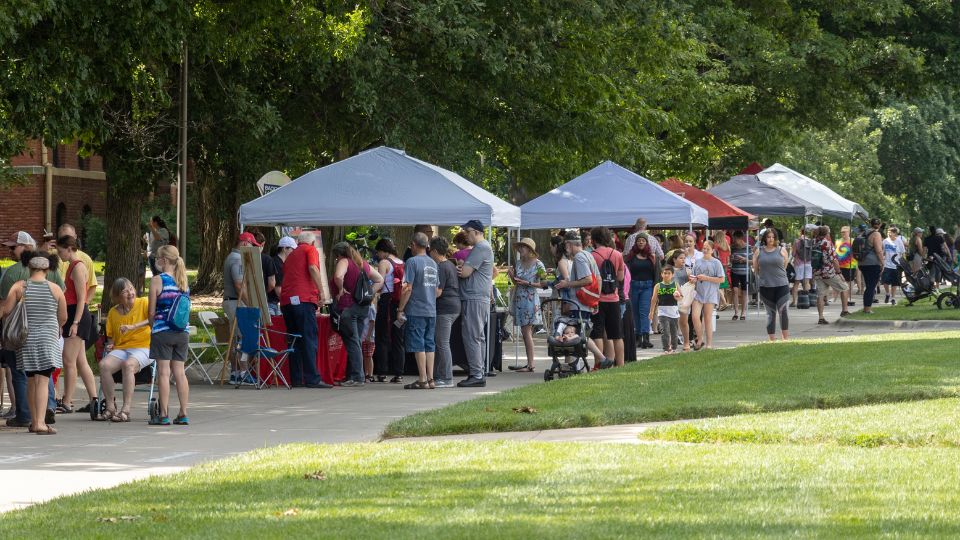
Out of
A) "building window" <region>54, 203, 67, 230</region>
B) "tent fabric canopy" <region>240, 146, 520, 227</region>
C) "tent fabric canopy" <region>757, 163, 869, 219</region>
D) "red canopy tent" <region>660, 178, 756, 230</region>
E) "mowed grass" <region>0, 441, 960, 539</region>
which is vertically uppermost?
A: "building window" <region>54, 203, 67, 230</region>

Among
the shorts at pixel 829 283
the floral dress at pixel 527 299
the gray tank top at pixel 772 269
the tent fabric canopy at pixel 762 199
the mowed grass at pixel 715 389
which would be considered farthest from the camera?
the tent fabric canopy at pixel 762 199

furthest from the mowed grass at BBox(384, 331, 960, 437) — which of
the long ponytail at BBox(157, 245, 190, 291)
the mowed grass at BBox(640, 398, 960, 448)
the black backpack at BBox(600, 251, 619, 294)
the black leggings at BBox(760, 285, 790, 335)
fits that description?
the long ponytail at BBox(157, 245, 190, 291)

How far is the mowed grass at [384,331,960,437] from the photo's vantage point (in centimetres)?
1327

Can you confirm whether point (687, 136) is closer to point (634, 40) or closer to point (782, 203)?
point (782, 203)

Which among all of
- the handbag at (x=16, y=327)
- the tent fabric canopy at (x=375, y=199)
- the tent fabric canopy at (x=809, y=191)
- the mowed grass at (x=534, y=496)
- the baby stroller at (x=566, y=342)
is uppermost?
the tent fabric canopy at (x=809, y=191)

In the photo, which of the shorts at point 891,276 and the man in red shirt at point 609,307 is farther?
the shorts at point 891,276

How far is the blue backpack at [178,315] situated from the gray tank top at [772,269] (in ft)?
33.7

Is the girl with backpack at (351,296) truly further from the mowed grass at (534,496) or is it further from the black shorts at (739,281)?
the black shorts at (739,281)

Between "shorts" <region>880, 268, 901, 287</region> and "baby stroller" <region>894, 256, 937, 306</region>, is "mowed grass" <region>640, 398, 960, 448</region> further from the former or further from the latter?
"shorts" <region>880, 268, 901, 287</region>

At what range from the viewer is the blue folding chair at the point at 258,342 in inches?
696

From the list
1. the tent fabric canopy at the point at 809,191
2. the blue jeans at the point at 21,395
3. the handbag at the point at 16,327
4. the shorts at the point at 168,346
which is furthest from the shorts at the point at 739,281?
the handbag at the point at 16,327

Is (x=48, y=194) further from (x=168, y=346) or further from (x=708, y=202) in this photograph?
(x=168, y=346)

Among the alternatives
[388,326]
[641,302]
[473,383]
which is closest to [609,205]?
[641,302]

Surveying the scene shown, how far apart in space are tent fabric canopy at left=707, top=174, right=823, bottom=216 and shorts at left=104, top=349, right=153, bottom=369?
62.6 feet
